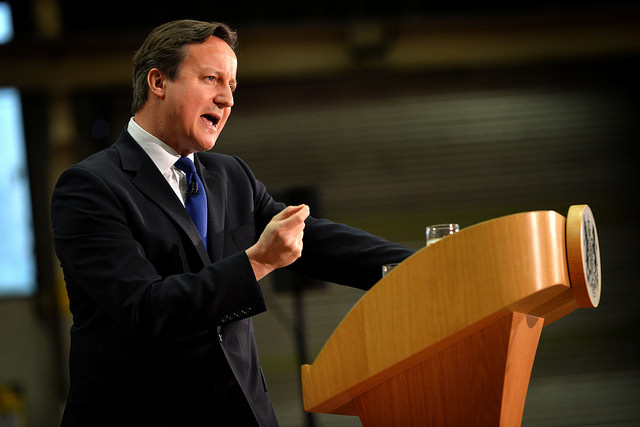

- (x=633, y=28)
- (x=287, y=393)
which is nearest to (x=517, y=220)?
(x=287, y=393)

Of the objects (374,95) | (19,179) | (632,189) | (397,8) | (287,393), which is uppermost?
(397,8)

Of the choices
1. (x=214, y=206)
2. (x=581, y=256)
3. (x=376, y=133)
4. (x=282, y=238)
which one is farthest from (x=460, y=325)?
(x=376, y=133)

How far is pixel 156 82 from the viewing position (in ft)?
5.40

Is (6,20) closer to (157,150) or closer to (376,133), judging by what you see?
(376,133)

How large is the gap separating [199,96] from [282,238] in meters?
0.48

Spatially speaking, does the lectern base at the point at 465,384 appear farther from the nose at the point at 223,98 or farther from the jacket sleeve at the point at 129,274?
the nose at the point at 223,98

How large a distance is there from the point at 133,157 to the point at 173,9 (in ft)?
16.0

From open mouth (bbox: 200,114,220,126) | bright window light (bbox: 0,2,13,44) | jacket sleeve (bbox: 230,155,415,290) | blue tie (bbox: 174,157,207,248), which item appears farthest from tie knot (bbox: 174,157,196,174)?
bright window light (bbox: 0,2,13,44)

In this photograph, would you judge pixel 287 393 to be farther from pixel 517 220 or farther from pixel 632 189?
pixel 517 220

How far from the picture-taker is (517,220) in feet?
3.54

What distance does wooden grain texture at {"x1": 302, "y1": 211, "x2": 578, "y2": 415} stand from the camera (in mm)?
1067

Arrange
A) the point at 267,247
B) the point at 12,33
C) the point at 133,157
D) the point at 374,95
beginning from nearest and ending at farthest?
1. the point at 267,247
2. the point at 133,157
3. the point at 12,33
4. the point at 374,95

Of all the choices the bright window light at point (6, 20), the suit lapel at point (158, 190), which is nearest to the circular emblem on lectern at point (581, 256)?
the suit lapel at point (158, 190)

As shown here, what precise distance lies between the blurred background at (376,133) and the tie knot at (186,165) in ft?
14.8
